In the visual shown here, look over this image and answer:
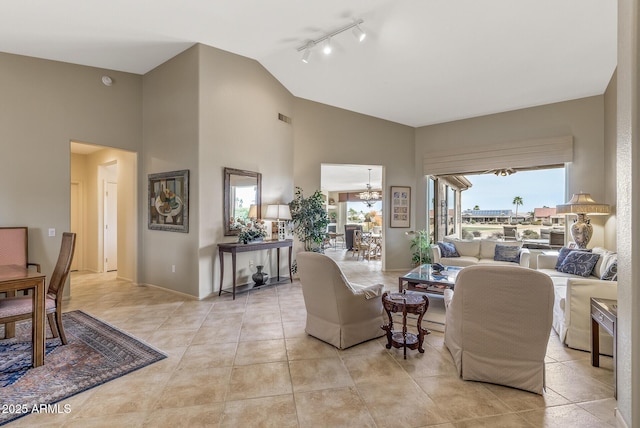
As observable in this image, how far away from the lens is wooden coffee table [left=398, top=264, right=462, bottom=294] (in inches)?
155

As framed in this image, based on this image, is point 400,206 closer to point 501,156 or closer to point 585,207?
point 501,156

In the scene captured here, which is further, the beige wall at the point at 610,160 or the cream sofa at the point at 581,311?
the beige wall at the point at 610,160

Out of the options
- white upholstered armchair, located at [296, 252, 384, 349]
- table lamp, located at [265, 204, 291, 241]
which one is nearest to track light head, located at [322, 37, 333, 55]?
table lamp, located at [265, 204, 291, 241]

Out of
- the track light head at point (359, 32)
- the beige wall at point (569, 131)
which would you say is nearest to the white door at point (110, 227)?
the track light head at point (359, 32)

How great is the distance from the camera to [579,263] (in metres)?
4.32

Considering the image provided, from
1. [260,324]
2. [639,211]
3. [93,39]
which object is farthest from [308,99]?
[639,211]

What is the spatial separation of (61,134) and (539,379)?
20.6 feet

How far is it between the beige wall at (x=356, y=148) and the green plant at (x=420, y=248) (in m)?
0.15

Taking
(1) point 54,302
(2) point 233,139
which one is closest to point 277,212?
(2) point 233,139

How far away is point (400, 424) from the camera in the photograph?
1.85 metres

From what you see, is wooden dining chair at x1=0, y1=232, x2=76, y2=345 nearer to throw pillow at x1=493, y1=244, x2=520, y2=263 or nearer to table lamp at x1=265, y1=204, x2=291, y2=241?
table lamp at x1=265, y1=204, x2=291, y2=241

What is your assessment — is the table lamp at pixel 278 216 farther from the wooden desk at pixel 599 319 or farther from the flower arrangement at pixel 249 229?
the wooden desk at pixel 599 319

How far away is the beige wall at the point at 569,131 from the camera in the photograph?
5.21m

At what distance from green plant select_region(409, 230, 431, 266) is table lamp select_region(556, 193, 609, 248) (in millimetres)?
2425
